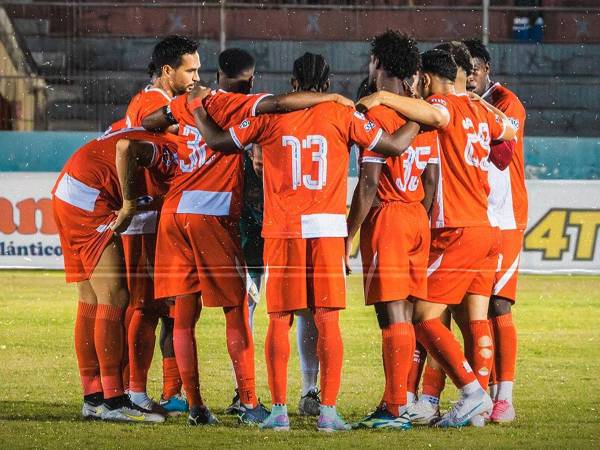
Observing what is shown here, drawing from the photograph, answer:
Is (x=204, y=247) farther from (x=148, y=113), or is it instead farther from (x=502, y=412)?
(x=502, y=412)

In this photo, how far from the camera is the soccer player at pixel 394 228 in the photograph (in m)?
4.27

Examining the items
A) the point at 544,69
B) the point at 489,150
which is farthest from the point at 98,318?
the point at 544,69

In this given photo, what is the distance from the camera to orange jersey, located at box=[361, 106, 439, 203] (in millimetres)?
4324

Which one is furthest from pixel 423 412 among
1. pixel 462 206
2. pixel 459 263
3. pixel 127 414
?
pixel 127 414

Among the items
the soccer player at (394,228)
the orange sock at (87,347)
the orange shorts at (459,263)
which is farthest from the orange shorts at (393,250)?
the orange sock at (87,347)

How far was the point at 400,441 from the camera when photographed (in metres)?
4.10

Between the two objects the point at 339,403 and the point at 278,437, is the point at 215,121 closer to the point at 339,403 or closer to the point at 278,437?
the point at 278,437

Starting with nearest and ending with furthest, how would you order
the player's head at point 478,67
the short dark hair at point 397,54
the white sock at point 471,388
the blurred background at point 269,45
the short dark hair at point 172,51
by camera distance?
the short dark hair at point 397,54
the white sock at point 471,388
the short dark hair at point 172,51
the player's head at point 478,67
the blurred background at point 269,45

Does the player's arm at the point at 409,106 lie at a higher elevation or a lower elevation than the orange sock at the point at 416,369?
higher

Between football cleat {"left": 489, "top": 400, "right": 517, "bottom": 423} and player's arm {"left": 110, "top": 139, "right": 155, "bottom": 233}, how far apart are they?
1573 mm

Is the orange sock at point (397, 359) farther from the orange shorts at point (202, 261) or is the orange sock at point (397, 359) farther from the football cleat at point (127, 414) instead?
the football cleat at point (127, 414)

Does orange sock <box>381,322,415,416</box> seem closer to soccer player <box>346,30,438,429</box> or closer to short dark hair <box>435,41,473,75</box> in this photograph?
soccer player <box>346,30,438,429</box>

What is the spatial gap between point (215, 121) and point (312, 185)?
16.8 inches

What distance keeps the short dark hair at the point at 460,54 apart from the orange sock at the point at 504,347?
1.00 metres
